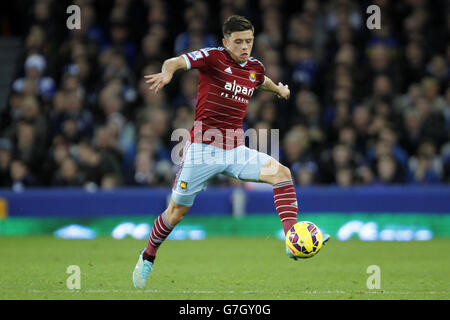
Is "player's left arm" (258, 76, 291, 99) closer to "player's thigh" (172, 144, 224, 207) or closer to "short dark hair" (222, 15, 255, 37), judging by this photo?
"short dark hair" (222, 15, 255, 37)

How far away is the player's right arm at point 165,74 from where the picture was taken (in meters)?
6.74

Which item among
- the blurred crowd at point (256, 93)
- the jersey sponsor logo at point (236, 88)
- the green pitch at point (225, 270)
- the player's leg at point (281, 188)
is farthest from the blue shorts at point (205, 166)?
the blurred crowd at point (256, 93)

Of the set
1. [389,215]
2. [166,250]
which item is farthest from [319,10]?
[166,250]

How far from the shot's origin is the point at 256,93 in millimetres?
15422

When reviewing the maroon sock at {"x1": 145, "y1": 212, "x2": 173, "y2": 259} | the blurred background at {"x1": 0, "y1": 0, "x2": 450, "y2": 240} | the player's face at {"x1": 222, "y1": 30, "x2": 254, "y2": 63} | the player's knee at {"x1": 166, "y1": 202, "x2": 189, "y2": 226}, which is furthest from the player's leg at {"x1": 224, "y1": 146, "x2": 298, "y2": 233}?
the blurred background at {"x1": 0, "y1": 0, "x2": 450, "y2": 240}

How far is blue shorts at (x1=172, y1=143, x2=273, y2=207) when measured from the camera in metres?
7.55

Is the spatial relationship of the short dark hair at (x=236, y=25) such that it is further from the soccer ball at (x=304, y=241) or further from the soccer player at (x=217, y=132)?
the soccer ball at (x=304, y=241)

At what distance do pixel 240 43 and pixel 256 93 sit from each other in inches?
307

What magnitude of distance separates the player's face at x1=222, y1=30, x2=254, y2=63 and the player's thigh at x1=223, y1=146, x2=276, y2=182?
33.0 inches

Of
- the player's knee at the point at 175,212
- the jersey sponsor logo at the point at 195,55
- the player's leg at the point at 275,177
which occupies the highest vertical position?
the jersey sponsor logo at the point at 195,55

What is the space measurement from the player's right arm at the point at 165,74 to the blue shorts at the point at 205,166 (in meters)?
0.82

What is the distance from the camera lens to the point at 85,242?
41.9 feet

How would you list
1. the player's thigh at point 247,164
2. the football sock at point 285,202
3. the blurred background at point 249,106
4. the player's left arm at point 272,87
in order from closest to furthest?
the football sock at point 285,202
the player's thigh at point 247,164
the player's left arm at point 272,87
the blurred background at point 249,106

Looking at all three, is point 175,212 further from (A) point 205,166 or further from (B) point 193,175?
(A) point 205,166
